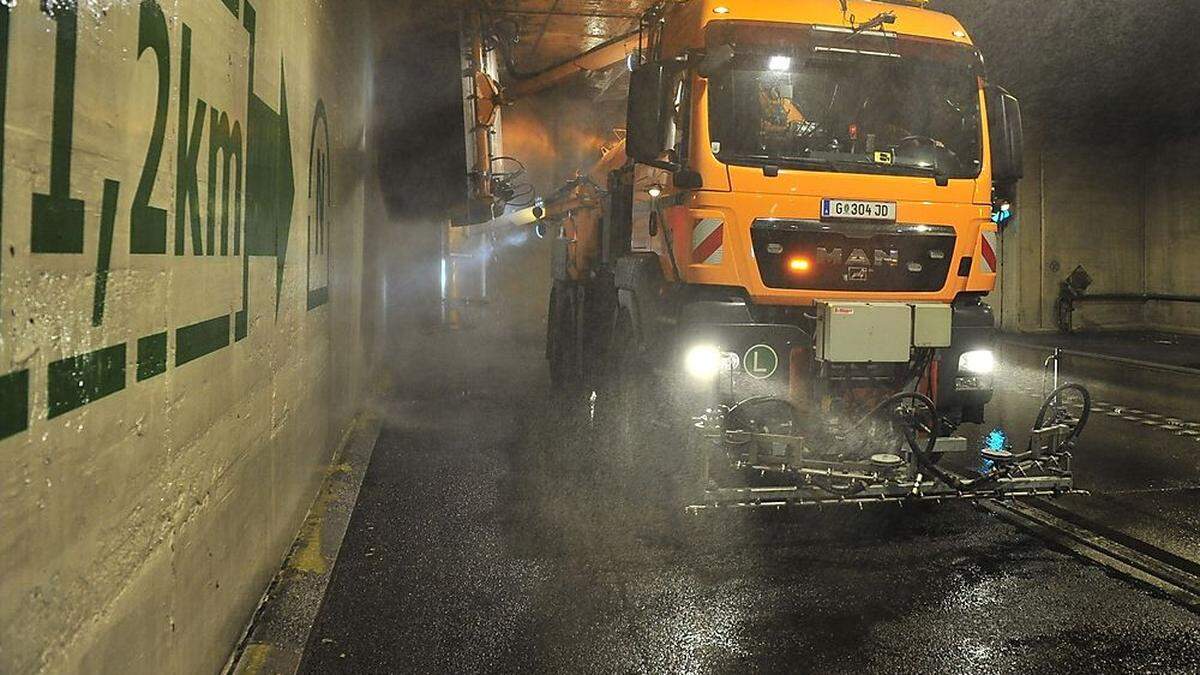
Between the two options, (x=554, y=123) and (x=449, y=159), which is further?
(x=554, y=123)

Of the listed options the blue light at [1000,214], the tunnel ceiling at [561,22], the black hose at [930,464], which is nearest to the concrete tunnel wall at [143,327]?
the black hose at [930,464]

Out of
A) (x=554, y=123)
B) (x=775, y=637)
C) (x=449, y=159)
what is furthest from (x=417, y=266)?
(x=775, y=637)

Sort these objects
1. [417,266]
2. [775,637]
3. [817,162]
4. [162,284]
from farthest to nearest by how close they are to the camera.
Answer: [417,266] < [817,162] < [775,637] < [162,284]

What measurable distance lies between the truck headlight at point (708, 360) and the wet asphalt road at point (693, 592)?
101 cm

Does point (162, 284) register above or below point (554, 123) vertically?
below

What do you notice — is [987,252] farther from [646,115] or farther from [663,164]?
[646,115]

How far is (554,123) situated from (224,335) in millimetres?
15324

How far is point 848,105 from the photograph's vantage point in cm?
629

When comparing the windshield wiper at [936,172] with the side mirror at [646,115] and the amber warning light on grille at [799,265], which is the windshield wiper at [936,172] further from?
the side mirror at [646,115]

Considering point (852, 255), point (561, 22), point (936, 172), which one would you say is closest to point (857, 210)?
point (852, 255)

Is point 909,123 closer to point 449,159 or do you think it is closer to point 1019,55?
point 449,159

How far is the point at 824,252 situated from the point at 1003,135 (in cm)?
175

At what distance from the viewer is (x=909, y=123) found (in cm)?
636

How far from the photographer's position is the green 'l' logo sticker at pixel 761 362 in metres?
5.99
